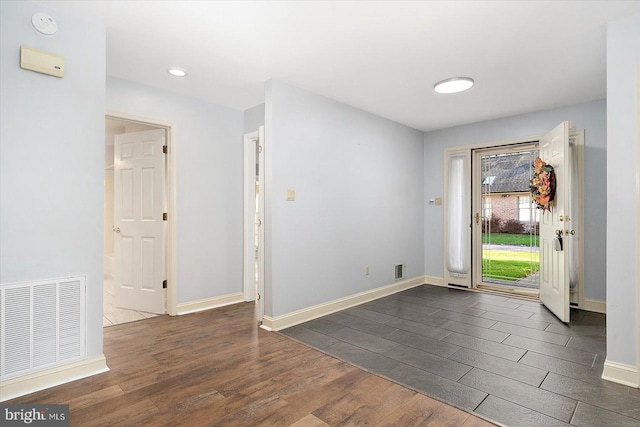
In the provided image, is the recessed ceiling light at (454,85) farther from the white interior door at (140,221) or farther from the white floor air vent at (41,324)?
the white floor air vent at (41,324)

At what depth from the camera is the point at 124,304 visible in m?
4.04

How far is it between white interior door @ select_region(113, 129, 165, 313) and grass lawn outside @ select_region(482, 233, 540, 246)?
15.3 ft

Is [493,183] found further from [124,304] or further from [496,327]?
[124,304]

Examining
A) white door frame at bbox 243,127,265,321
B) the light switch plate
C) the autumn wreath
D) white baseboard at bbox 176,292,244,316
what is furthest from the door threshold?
the light switch plate

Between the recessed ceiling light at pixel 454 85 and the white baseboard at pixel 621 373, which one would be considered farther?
the recessed ceiling light at pixel 454 85

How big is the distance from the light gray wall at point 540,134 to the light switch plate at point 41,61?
491 centimetres

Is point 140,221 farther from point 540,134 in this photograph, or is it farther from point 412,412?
point 540,134

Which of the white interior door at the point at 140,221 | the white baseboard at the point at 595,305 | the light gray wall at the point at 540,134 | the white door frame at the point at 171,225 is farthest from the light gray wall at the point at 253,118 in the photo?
the white baseboard at the point at 595,305

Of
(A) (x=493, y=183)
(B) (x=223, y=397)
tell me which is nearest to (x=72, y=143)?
(B) (x=223, y=397)

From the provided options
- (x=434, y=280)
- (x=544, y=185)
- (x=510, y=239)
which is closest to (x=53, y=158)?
(x=544, y=185)

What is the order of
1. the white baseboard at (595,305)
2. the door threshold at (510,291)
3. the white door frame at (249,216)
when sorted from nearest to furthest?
the white baseboard at (595,305) → the white door frame at (249,216) → the door threshold at (510,291)

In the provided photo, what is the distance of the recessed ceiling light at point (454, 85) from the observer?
340 centimetres

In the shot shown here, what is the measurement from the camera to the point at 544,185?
3697mm
